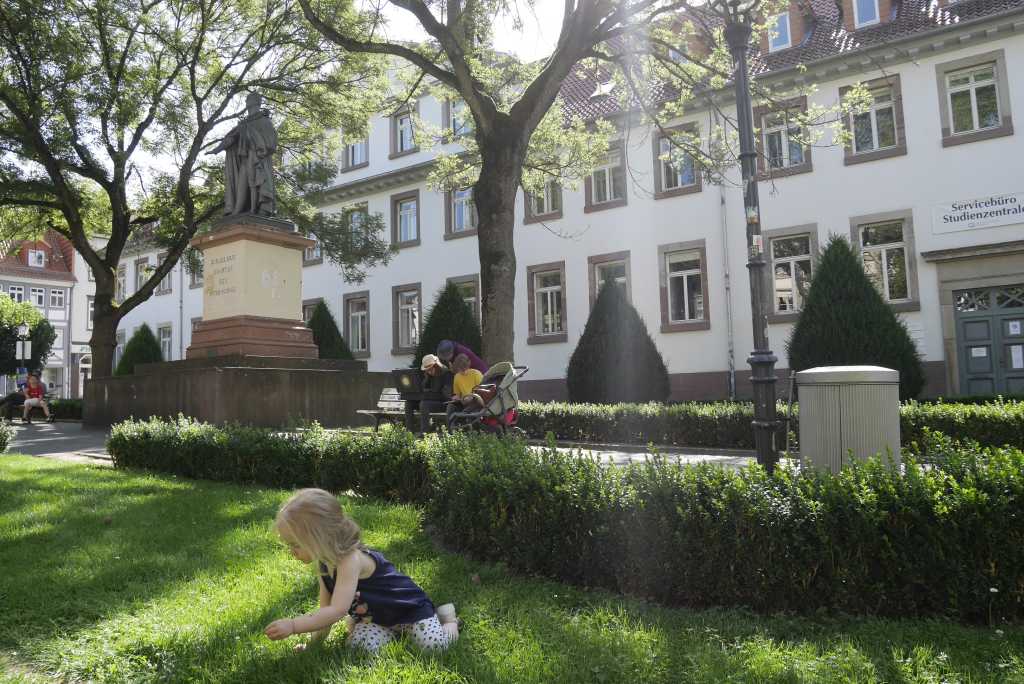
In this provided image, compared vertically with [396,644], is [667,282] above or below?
above

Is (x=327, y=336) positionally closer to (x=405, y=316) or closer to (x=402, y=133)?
(x=405, y=316)

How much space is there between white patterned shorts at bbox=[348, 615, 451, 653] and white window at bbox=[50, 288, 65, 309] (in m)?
66.9

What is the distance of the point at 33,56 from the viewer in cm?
1864

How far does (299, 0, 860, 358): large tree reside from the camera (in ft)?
42.1

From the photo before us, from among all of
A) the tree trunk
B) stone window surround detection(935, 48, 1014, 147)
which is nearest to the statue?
the tree trunk

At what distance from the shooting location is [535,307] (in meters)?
26.3

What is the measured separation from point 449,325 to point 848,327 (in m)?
11.8

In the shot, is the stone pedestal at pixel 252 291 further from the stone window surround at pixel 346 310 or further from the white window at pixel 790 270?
the stone window surround at pixel 346 310

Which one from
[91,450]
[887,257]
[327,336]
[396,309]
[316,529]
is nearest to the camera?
[316,529]

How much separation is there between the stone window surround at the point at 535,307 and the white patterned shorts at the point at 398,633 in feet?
A: 71.2

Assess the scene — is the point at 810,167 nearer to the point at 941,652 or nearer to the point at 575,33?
the point at 575,33

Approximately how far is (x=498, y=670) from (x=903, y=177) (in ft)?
64.9

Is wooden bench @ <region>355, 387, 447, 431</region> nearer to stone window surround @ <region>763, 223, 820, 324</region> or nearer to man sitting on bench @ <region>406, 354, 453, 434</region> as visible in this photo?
man sitting on bench @ <region>406, 354, 453, 434</region>

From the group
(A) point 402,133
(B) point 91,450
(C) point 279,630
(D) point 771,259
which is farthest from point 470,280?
(C) point 279,630
